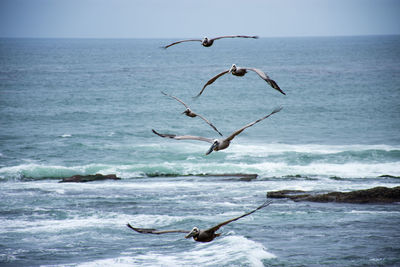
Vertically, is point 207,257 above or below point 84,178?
below

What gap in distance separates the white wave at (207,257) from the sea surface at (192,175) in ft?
0.24

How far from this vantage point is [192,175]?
3909 centimetres

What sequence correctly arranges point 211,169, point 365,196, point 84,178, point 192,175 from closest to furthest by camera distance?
point 365,196 < point 84,178 < point 192,175 < point 211,169

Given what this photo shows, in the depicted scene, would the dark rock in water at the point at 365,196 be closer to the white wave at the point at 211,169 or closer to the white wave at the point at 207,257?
the white wave at the point at 207,257

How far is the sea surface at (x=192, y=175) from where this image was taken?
23.3 meters

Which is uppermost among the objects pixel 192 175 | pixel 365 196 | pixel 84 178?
pixel 365 196

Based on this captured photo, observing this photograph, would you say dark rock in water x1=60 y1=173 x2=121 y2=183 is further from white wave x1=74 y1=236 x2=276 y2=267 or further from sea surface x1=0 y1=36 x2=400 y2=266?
white wave x1=74 y1=236 x2=276 y2=267

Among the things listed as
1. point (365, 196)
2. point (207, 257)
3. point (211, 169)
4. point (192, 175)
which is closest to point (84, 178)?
point (192, 175)

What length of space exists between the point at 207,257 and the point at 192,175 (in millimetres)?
16720

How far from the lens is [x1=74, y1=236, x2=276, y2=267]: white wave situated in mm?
21844

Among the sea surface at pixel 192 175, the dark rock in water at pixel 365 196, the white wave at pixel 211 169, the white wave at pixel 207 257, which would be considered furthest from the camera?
the white wave at pixel 211 169

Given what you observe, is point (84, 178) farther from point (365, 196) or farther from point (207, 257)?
point (365, 196)

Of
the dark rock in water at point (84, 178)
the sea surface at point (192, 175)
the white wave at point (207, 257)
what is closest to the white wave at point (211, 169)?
the sea surface at point (192, 175)

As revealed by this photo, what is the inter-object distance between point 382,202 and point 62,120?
43.7 metres
